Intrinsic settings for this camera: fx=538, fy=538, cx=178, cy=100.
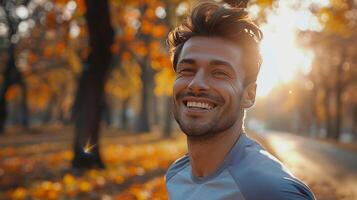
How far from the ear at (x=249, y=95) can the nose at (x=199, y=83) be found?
271 mm

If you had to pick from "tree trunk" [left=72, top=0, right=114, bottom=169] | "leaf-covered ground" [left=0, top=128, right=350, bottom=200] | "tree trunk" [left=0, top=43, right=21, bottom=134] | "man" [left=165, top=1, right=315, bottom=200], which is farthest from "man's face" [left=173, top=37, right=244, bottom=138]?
"tree trunk" [left=0, top=43, right=21, bottom=134]

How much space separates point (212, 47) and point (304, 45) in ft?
81.9

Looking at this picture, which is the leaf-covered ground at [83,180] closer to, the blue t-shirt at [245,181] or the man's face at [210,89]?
the blue t-shirt at [245,181]

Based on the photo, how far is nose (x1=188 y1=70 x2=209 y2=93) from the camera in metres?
2.66

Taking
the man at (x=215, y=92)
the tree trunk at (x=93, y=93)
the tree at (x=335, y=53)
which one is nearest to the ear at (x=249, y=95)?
the man at (x=215, y=92)

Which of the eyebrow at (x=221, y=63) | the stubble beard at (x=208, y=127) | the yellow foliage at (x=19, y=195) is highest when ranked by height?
the eyebrow at (x=221, y=63)

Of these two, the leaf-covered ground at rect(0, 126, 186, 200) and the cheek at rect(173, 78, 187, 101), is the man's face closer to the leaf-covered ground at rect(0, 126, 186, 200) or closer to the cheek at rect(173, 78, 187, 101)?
the cheek at rect(173, 78, 187, 101)

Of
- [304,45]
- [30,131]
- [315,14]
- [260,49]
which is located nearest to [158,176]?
[315,14]

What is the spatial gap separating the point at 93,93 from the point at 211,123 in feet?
36.7

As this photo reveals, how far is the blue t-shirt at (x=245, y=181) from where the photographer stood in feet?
7.29

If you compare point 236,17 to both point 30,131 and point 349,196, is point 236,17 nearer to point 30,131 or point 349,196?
point 349,196

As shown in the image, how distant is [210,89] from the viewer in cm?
267

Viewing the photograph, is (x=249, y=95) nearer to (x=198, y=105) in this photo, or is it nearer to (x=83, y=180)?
(x=198, y=105)

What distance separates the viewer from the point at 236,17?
2750 millimetres
